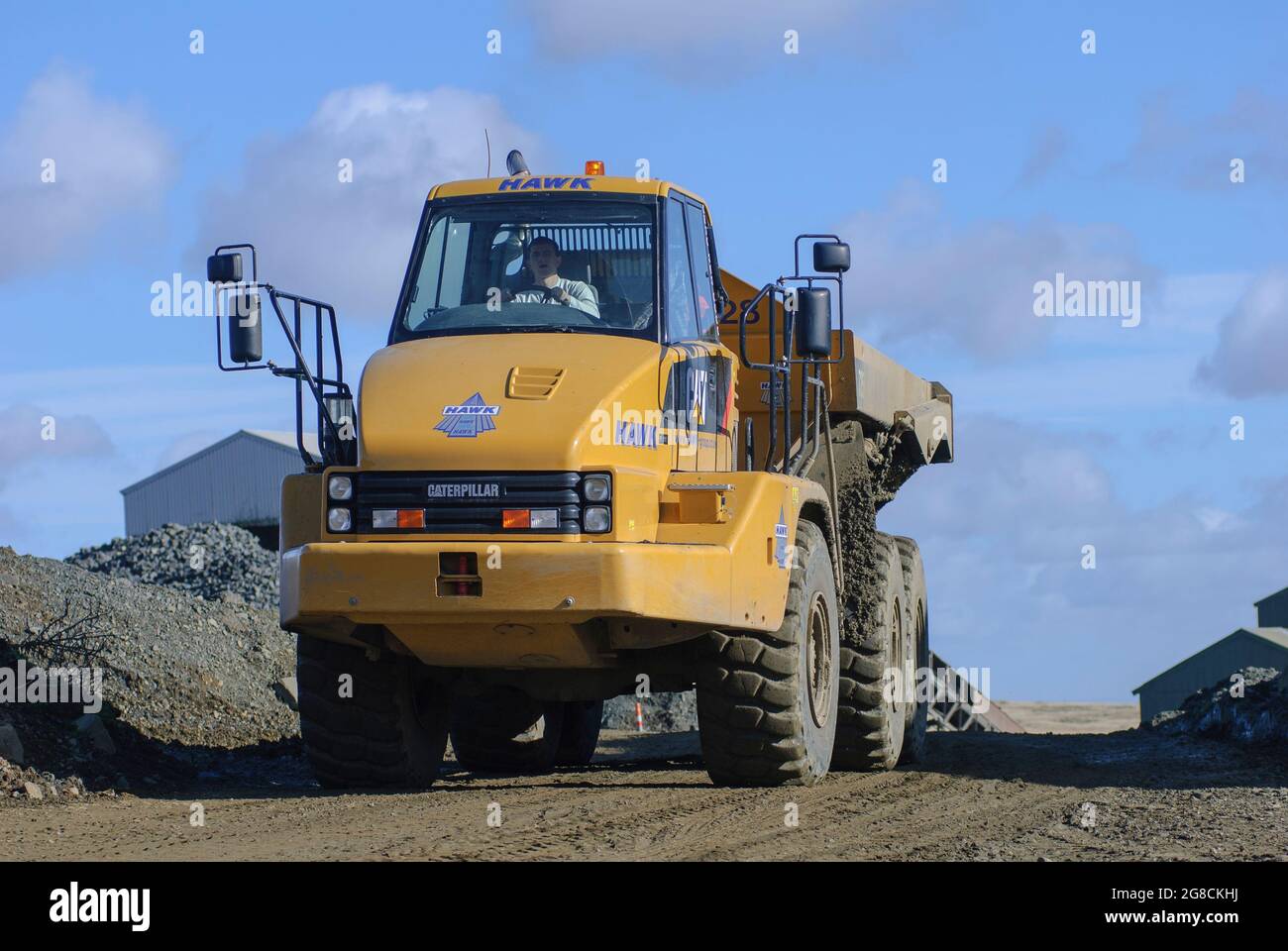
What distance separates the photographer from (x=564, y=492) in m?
9.25

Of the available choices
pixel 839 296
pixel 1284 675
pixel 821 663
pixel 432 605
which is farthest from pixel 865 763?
pixel 1284 675

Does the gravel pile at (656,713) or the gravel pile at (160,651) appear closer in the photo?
the gravel pile at (160,651)

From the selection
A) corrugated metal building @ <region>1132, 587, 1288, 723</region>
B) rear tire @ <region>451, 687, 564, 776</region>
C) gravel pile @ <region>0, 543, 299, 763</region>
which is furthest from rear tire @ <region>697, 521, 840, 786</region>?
corrugated metal building @ <region>1132, 587, 1288, 723</region>

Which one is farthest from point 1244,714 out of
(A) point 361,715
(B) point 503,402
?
(B) point 503,402

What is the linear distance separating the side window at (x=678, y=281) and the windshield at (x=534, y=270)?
0.12 metres

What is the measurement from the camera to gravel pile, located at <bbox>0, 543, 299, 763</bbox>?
47.9 feet

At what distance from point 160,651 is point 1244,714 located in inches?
359

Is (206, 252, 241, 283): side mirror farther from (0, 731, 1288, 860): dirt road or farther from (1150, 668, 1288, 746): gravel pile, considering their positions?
(1150, 668, 1288, 746): gravel pile

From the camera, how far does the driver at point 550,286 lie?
10.4 m

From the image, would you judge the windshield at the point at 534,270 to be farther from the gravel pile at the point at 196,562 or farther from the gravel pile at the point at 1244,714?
the gravel pile at the point at 196,562

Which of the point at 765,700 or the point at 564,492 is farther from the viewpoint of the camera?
the point at 765,700

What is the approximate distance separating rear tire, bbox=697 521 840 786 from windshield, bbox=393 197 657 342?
1719 millimetres

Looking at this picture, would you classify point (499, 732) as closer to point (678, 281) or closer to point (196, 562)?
point (678, 281)

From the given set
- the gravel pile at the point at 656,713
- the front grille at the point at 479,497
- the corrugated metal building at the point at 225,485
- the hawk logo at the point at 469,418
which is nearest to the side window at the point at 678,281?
the hawk logo at the point at 469,418
